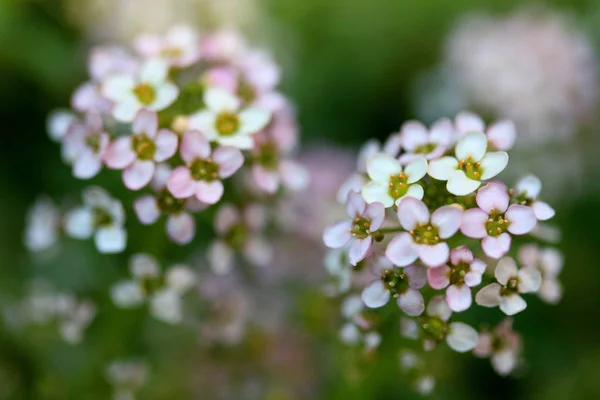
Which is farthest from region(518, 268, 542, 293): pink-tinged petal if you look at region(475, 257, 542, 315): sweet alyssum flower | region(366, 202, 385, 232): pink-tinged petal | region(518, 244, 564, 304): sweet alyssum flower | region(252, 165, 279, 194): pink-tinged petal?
region(252, 165, 279, 194): pink-tinged petal

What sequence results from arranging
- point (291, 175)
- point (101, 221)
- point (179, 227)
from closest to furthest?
point (179, 227), point (101, 221), point (291, 175)

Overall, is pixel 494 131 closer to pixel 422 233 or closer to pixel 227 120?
pixel 422 233

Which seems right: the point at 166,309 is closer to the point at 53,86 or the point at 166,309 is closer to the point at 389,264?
the point at 389,264

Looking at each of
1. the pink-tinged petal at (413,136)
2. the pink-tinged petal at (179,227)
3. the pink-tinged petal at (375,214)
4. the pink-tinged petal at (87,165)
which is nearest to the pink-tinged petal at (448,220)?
the pink-tinged petal at (375,214)

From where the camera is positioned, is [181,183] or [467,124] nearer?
[181,183]

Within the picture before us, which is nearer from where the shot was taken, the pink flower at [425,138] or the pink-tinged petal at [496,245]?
the pink-tinged petal at [496,245]

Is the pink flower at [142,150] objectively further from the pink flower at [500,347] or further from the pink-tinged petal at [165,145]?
the pink flower at [500,347]

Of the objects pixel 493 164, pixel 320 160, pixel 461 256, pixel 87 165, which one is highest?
pixel 320 160

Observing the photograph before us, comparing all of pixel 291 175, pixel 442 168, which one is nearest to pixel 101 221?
pixel 291 175
